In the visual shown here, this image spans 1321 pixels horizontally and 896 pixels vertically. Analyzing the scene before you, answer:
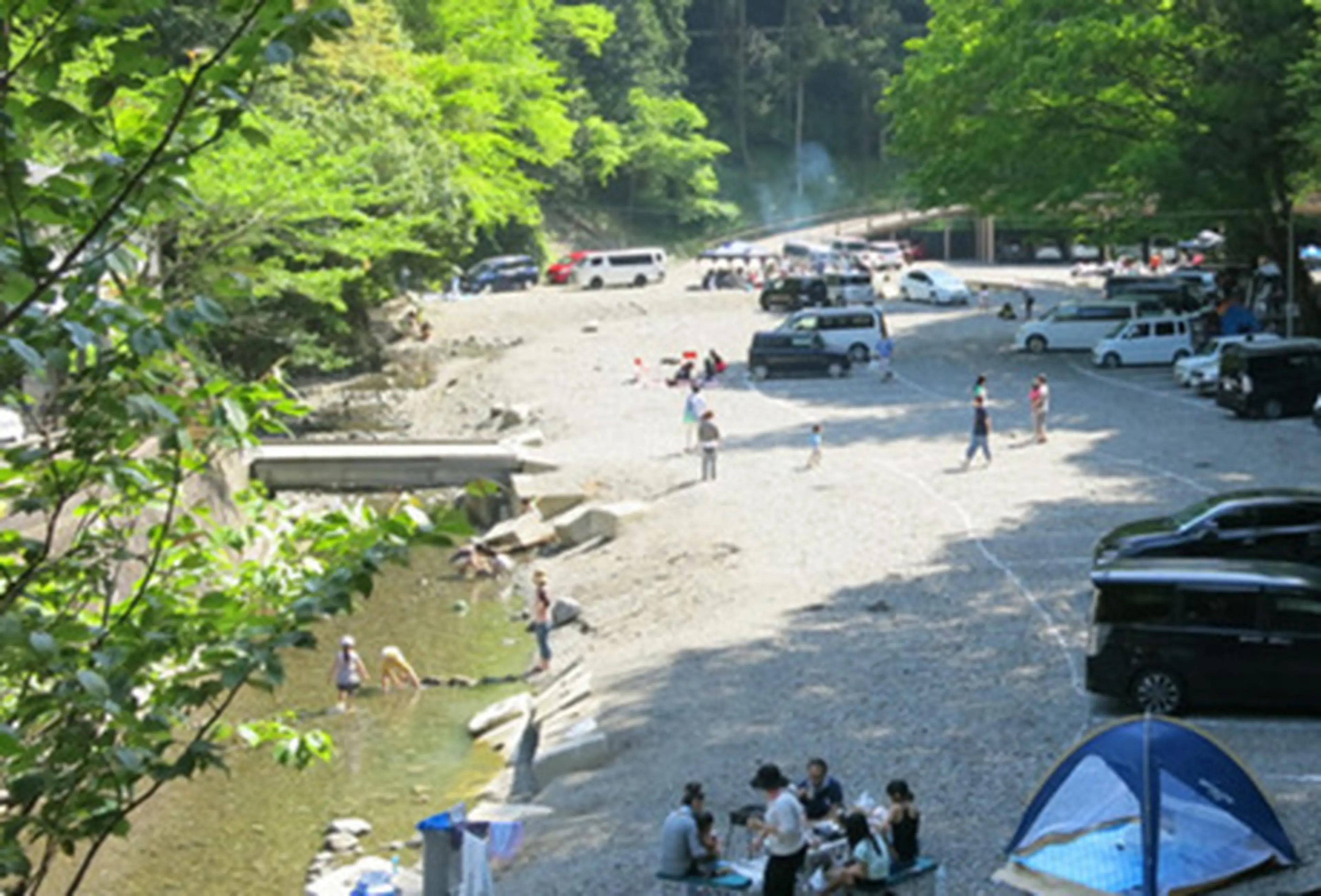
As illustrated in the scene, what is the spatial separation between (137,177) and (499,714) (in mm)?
17965

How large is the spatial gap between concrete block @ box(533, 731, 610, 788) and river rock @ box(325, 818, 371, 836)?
203 cm

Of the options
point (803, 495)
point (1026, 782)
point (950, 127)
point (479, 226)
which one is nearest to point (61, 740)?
point (1026, 782)

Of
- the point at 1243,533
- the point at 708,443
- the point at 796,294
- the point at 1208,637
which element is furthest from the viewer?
the point at 796,294

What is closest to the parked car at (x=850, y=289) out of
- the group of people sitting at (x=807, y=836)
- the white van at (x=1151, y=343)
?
the white van at (x=1151, y=343)

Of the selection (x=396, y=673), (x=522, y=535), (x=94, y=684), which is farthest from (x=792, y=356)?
(x=94, y=684)

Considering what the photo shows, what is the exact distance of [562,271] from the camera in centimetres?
7075

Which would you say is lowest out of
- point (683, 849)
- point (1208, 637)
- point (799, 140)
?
point (683, 849)

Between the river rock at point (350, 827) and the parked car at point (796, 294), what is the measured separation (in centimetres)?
4092

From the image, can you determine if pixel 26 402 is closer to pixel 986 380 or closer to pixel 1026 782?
pixel 1026 782

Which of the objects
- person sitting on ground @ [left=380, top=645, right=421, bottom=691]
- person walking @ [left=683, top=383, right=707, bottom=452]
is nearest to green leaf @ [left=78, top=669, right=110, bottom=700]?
person sitting on ground @ [left=380, top=645, right=421, bottom=691]

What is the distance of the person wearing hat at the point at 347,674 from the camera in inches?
947

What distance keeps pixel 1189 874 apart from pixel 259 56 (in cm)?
975

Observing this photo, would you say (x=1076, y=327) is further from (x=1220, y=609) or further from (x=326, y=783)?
(x=1220, y=609)

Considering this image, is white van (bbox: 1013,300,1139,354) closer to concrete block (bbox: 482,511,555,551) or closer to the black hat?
concrete block (bbox: 482,511,555,551)
